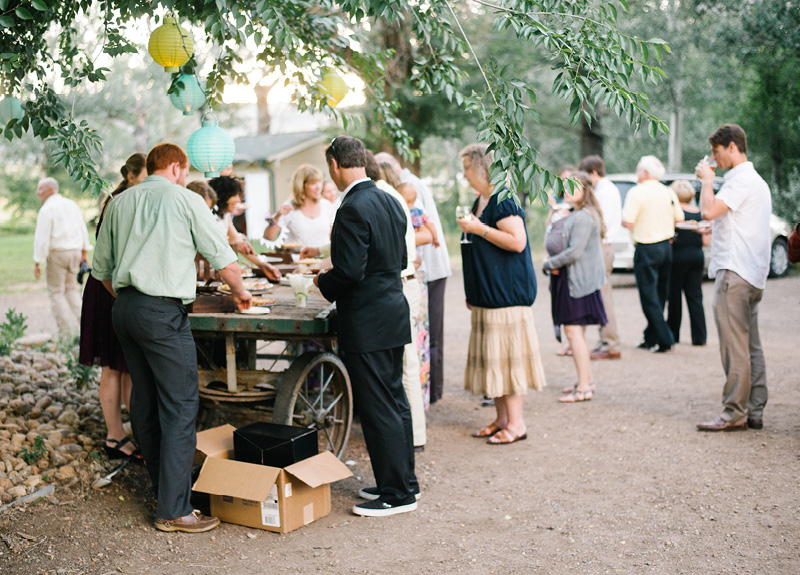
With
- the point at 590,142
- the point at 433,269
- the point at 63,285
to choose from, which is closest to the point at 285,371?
the point at 433,269

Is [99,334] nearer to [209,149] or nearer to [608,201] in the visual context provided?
[209,149]

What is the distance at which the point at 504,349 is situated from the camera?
5.35 m

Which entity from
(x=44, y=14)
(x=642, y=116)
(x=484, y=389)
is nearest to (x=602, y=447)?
(x=484, y=389)

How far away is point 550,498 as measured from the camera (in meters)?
4.56

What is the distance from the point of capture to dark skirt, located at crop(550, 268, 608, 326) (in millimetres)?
6590

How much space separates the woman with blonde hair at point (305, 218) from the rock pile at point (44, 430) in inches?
83.3

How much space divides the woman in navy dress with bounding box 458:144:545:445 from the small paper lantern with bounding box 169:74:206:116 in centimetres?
171

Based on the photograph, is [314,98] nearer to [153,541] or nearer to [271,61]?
[271,61]

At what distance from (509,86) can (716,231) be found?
2.51 meters

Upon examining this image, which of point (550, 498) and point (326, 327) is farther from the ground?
point (326, 327)

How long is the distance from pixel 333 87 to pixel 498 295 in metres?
1.79

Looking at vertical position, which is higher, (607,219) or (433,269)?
(607,219)

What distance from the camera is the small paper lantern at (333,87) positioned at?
5.34 m

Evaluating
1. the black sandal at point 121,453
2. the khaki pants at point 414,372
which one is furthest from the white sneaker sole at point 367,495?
the black sandal at point 121,453
